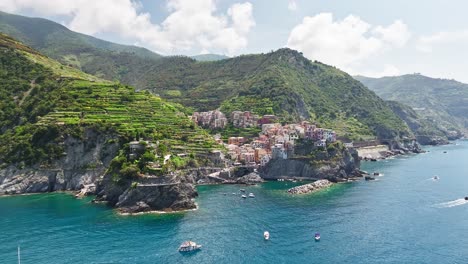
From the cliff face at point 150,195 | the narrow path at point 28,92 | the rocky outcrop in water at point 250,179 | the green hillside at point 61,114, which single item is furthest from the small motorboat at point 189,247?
the narrow path at point 28,92

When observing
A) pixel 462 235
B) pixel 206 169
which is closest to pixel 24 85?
pixel 206 169

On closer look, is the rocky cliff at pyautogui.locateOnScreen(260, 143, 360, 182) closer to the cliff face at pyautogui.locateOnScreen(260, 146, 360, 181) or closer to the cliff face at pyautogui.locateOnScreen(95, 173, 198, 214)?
the cliff face at pyautogui.locateOnScreen(260, 146, 360, 181)

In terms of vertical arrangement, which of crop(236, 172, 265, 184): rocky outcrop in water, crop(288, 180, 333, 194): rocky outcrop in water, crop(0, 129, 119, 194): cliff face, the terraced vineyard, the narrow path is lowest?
crop(288, 180, 333, 194): rocky outcrop in water

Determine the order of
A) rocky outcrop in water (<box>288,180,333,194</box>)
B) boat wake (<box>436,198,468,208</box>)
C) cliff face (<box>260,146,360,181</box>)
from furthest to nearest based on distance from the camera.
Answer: cliff face (<box>260,146,360,181</box>)
rocky outcrop in water (<box>288,180,333,194</box>)
boat wake (<box>436,198,468,208</box>)

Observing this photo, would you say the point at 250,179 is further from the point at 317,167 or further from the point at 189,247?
the point at 189,247

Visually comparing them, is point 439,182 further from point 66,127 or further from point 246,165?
point 66,127

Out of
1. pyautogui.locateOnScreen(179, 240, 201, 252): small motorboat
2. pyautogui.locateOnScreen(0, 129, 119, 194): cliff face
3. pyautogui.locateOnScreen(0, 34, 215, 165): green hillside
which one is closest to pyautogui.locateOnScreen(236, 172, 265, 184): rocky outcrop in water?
pyautogui.locateOnScreen(0, 34, 215, 165): green hillside
